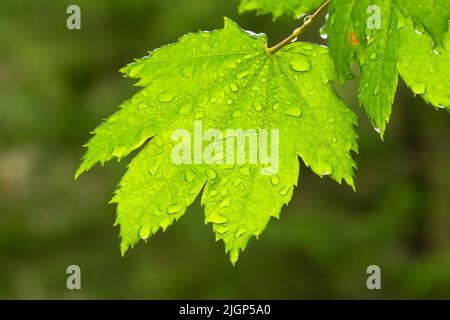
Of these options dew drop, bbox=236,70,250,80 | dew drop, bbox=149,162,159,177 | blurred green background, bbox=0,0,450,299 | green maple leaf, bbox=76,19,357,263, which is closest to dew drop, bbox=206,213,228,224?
green maple leaf, bbox=76,19,357,263

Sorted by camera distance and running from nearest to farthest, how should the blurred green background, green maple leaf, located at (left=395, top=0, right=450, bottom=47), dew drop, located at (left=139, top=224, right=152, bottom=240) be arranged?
green maple leaf, located at (left=395, top=0, right=450, bottom=47) < dew drop, located at (left=139, top=224, right=152, bottom=240) < the blurred green background

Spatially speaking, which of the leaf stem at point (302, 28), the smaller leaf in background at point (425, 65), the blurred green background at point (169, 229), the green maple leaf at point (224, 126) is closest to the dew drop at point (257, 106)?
the green maple leaf at point (224, 126)

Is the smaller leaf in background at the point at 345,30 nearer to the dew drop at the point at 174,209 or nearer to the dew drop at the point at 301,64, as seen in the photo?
the dew drop at the point at 301,64

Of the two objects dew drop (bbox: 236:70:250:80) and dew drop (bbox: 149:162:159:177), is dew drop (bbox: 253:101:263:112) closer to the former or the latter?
dew drop (bbox: 236:70:250:80)

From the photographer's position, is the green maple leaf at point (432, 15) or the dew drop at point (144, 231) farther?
the dew drop at point (144, 231)

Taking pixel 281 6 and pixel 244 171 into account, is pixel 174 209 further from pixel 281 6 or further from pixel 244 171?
pixel 281 6
